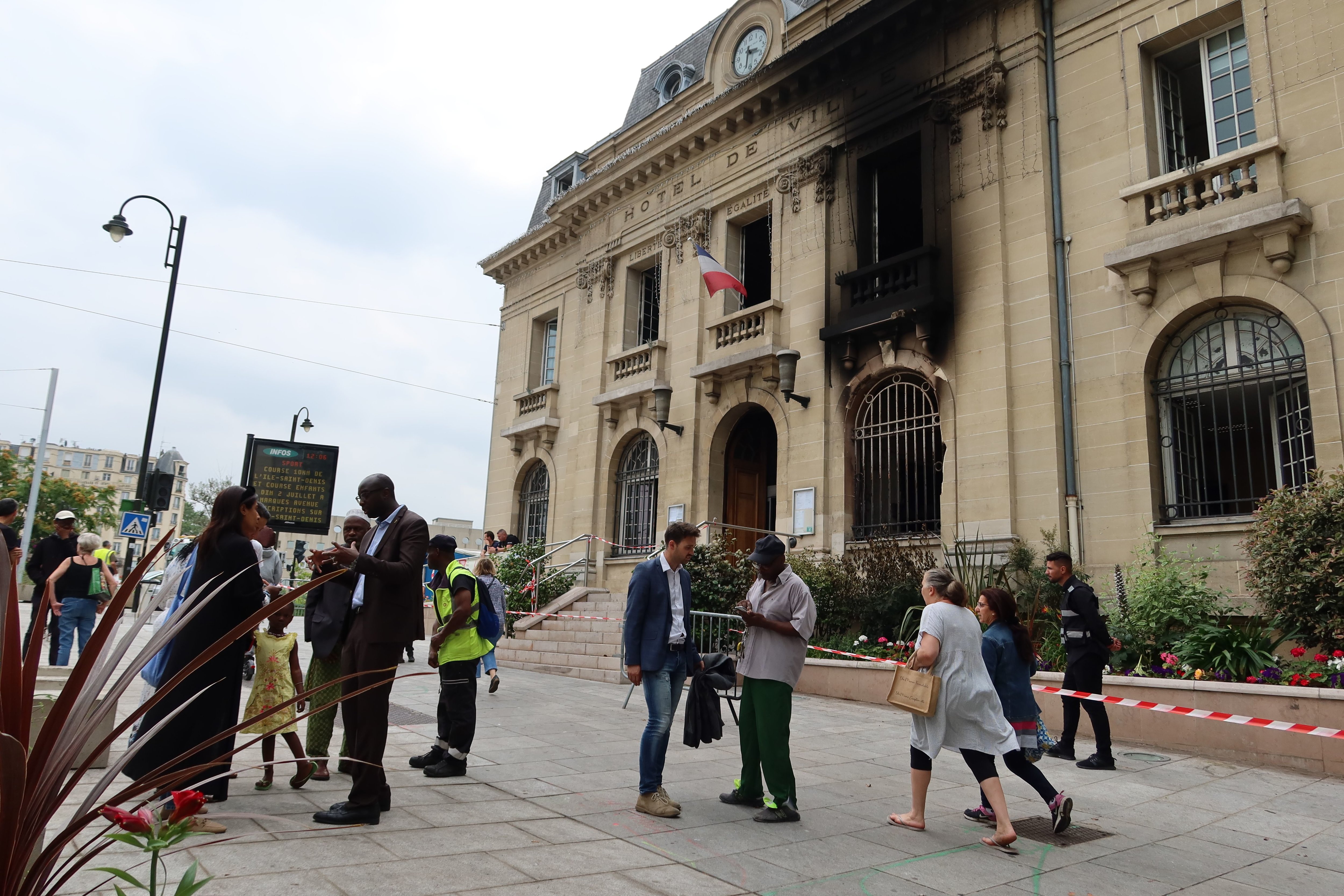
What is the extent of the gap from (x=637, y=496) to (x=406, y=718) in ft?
35.3

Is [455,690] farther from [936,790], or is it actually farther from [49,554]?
[49,554]

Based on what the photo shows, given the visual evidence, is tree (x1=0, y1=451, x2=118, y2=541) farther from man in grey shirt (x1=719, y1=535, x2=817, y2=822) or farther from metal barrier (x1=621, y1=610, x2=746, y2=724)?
man in grey shirt (x1=719, y1=535, x2=817, y2=822)

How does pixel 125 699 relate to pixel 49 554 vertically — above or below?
below

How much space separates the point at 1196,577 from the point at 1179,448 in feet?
Result: 6.91

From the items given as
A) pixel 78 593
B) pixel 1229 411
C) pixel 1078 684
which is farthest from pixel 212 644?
pixel 1229 411

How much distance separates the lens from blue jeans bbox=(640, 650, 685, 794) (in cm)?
559

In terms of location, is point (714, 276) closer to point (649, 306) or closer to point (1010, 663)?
point (649, 306)

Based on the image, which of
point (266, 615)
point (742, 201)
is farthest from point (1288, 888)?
point (742, 201)

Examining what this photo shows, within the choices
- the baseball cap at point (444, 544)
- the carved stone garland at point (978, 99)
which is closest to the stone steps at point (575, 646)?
the baseball cap at point (444, 544)

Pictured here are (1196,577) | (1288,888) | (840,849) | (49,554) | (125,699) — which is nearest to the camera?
(1288,888)

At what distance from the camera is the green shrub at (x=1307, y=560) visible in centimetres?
841

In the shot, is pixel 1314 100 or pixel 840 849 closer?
pixel 840 849

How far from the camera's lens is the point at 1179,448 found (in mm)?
11578

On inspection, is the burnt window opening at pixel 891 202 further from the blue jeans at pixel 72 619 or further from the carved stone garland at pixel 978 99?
the blue jeans at pixel 72 619
